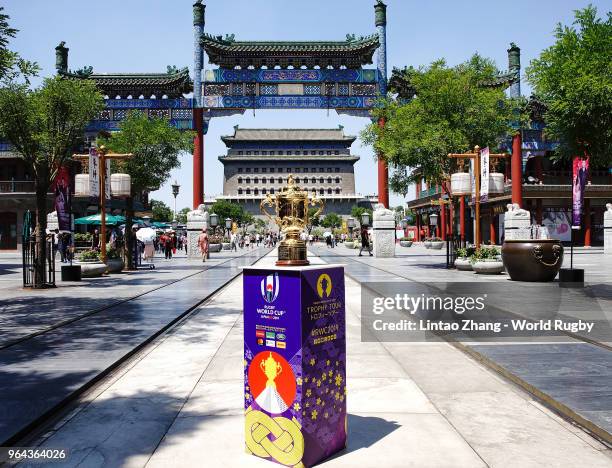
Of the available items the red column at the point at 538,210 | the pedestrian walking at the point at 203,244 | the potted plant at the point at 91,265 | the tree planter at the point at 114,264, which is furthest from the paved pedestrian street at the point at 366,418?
the red column at the point at 538,210

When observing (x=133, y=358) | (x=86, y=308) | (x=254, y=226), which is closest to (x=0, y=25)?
(x=86, y=308)

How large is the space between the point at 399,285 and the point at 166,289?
630cm

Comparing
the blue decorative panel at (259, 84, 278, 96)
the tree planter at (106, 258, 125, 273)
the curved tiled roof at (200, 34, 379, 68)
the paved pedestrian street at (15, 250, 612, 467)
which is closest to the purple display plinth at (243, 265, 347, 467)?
the paved pedestrian street at (15, 250, 612, 467)

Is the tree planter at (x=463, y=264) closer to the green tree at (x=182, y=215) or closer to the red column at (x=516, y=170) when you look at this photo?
the red column at (x=516, y=170)

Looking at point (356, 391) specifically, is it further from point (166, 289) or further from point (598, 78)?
point (166, 289)

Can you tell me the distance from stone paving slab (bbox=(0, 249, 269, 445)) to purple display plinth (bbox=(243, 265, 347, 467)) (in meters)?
1.89

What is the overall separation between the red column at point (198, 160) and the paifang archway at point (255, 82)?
69mm

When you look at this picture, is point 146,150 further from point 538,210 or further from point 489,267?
point 538,210

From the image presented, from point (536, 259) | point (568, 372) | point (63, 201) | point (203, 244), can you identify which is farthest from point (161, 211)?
point (568, 372)

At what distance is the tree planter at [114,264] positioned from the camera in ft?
67.1

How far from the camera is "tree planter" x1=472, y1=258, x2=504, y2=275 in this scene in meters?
18.5

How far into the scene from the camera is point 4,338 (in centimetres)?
760

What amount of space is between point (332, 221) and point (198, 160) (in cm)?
7393

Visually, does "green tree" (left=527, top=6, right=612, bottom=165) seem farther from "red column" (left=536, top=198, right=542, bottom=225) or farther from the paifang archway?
"red column" (left=536, top=198, right=542, bottom=225)
